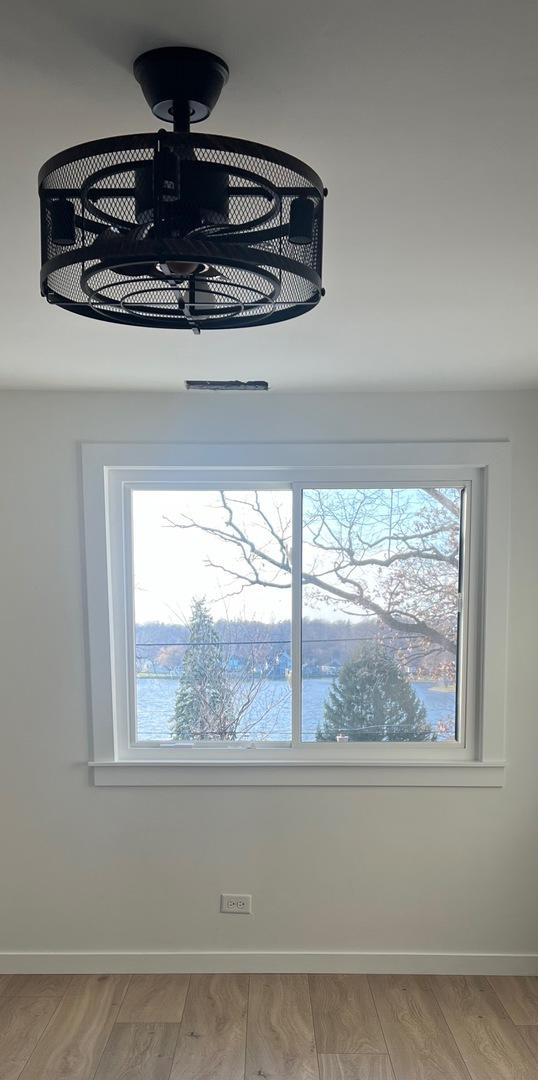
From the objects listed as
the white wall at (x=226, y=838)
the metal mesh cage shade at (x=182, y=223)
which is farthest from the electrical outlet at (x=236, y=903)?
the metal mesh cage shade at (x=182, y=223)

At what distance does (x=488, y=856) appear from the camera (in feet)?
10.8

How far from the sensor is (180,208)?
2.86ft

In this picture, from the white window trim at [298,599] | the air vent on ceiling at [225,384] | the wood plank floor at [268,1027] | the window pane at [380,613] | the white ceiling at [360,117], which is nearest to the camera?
the white ceiling at [360,117]

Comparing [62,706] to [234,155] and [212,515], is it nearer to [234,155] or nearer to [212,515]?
[212,515]

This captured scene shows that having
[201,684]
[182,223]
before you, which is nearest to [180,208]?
[182,223]

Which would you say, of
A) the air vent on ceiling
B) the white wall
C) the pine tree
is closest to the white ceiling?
the air vent on ceiling

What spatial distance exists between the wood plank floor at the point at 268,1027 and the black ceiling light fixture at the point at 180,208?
2687 mm

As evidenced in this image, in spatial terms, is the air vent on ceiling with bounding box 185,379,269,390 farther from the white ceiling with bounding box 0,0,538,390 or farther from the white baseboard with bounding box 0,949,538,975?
the white baseboard with bounding box 0,949,538,975

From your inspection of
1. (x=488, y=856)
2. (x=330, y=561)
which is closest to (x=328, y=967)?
(x=488, y=856)

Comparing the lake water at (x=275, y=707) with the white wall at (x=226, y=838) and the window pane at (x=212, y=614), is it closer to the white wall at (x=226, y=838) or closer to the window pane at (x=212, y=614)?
the window pane at (x=212, y=614)

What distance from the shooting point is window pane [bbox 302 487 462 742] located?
3328mm

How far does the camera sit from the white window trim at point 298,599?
10.5 ft

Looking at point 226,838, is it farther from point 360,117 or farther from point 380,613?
point 360,117

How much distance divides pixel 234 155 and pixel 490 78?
0.30 meters
